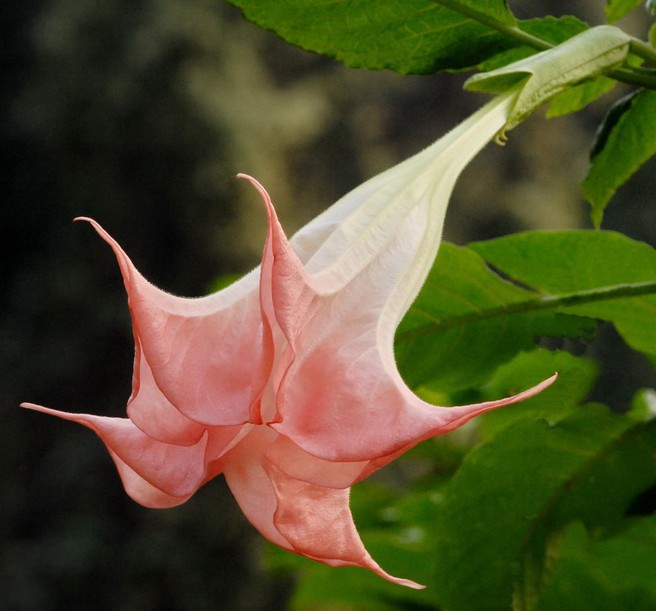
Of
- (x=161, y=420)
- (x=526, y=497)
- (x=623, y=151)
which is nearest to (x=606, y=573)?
(x=526, y=497)

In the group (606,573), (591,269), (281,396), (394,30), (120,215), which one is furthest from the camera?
(120,215)

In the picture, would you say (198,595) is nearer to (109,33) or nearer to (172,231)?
(172,231)

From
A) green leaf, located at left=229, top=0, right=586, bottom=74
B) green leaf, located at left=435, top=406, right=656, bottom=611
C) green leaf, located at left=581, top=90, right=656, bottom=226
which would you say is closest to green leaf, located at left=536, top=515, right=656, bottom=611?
green leaf, located at left=435, top=406, right=656, bottom=611

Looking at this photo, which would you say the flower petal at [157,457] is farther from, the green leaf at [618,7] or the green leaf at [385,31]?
the green leaf at [618,7]

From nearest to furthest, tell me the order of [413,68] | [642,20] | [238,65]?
[413,68]
[238,65]
[642,20]

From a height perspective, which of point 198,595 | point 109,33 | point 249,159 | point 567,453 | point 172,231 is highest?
point 567,453

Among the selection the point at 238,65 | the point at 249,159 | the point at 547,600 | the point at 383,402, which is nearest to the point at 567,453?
the point at 547,600

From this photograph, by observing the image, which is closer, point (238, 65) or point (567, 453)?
point (567, 453)

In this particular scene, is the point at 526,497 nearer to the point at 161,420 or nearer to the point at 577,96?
the point at 577,96
